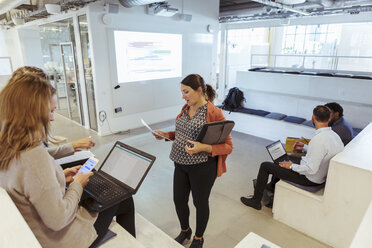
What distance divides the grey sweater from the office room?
4cm

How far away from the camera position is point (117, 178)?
151 cm

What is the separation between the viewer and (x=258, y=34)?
1187 centimetres

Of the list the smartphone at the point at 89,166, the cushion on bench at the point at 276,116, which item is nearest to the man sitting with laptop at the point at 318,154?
the smartphone at the point at 89,166

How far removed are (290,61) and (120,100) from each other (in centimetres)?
980

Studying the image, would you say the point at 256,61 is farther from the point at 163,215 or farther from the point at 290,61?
the point at 163,215

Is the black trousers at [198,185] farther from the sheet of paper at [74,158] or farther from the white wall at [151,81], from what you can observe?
the white wall at [151,81]

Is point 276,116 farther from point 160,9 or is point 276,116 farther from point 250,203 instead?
point 160,9

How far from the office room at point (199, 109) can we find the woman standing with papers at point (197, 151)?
0.9 inches

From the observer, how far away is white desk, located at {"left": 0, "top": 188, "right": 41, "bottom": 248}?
2.67 ft

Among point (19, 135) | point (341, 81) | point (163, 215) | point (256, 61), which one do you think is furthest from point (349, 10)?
point (256, 61)

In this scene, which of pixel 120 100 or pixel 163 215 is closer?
pixel 163 215

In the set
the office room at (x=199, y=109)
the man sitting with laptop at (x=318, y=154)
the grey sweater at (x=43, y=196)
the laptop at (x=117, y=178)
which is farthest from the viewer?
the man sitting with laptop at (x=318, y=154)

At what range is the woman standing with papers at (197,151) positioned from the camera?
1.78m

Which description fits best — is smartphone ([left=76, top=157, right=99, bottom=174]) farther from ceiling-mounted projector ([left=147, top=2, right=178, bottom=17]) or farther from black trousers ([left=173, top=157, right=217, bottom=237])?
ceiling-mounted projector ([left=147, top=2, right=178, bottom=17])
